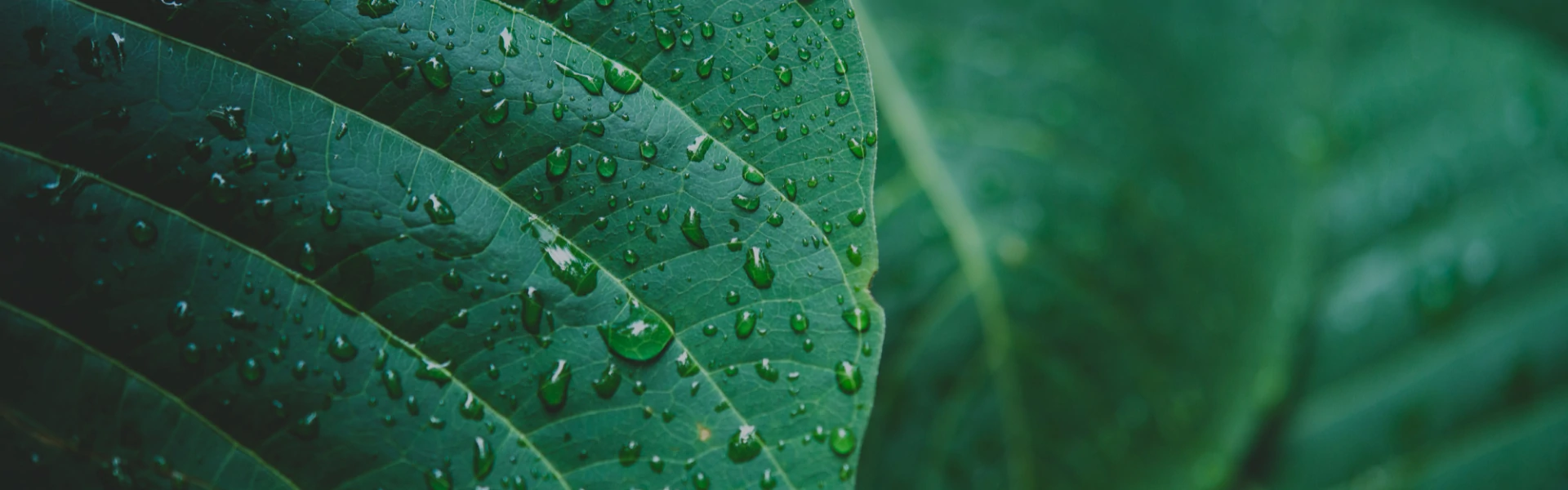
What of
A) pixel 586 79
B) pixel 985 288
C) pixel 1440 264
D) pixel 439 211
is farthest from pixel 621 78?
pixel 1440 264

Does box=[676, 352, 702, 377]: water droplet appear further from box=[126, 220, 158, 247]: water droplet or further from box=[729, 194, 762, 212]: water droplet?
box=[126, 220, 158, 247]: water droplet

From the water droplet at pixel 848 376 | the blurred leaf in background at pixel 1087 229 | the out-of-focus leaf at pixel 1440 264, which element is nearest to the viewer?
the water droplet at pixel 848 376

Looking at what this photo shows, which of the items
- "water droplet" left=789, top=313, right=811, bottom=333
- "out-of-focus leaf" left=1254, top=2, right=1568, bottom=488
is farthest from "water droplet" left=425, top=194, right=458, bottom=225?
"out-of-focus leaf" left=1254, top=2, right=1568, bottom=488

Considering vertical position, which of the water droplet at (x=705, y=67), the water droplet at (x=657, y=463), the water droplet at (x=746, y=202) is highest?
the water droplet at (x=705, y=67)

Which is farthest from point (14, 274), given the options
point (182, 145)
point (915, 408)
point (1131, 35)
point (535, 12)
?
point (1131, 35)

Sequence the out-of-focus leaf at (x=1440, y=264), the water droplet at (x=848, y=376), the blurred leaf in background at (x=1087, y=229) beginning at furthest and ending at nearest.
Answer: the out-of-focus leaf at (x=1440, y=264) → the blurred leaf in background at (x=1087, y=229) → the water droplet at (x=848, y=376)

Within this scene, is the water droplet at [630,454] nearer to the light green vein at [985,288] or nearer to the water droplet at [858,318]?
the water droplet at [858,318]

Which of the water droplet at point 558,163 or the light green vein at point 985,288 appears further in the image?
the light green vein at point 985,288

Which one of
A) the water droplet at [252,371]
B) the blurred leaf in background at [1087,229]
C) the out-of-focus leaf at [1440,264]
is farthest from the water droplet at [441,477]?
the out-of-focus leaf at [1440,264]
